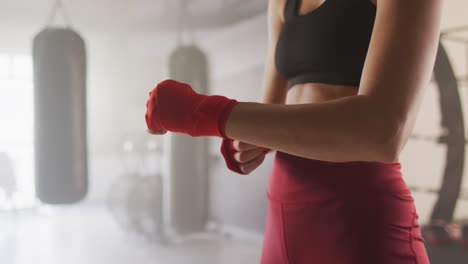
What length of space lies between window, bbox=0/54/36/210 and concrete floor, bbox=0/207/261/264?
0.23 feet

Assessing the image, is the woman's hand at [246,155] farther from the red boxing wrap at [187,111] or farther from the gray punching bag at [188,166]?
the gray punching bag at [188,166]

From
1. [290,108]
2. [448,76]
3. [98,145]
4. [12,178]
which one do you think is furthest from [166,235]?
[448,76]

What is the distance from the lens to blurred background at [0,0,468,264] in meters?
1.13

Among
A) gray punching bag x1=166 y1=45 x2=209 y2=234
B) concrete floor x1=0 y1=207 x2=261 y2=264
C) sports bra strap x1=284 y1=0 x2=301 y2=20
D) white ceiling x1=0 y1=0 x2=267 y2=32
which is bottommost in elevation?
concrete floor x1=0 y1=207 x2=261 y2=264

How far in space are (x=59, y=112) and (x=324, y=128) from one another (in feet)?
3.04

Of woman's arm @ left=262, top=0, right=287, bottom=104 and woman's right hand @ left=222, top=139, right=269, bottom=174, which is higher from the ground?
woman's arm @ left=262, top=0, right=287, bottom=104

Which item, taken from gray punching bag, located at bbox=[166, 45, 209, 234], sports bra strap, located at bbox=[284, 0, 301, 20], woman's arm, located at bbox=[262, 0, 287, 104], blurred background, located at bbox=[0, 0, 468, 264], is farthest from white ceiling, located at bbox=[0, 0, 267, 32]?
sports bra strap, located at bbox=[284, 0, 301, 20]

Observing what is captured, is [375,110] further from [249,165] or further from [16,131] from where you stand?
[16,131]

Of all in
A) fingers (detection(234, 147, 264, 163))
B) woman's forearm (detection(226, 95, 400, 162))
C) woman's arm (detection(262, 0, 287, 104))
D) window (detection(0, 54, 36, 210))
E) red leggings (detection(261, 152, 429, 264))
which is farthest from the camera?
window (detection(0, 54, 36, 210))

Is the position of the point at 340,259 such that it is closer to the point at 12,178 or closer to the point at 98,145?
the point at 98,145

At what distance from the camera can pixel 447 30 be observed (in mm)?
1560

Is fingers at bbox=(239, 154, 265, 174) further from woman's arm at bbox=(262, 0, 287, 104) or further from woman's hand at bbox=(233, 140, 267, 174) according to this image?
woman's arm at bbox=(262, 0, 287, 104)

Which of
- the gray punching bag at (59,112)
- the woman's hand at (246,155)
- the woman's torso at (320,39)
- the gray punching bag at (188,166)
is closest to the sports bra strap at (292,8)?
the woman's torso at (320,39)

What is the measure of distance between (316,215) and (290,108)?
0.80ft
